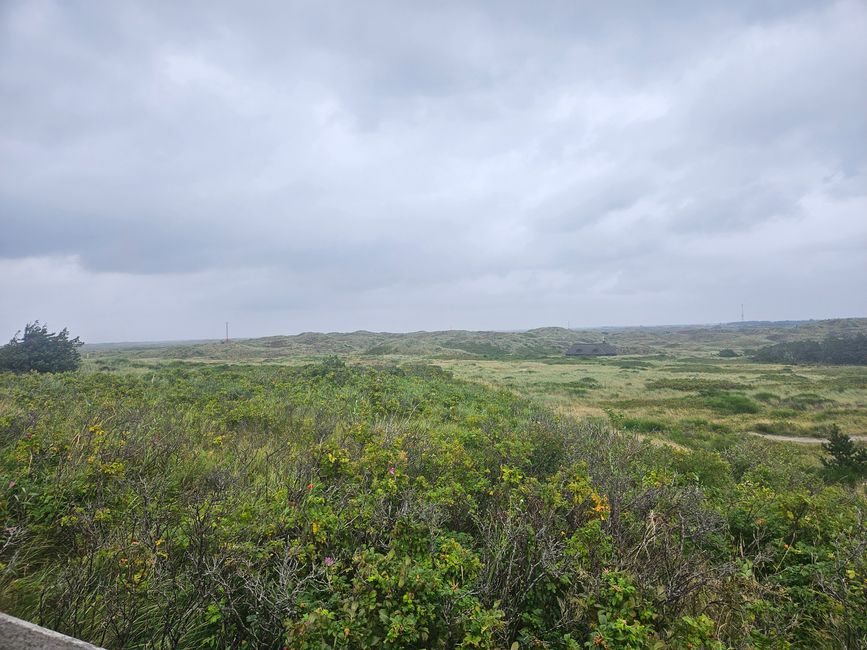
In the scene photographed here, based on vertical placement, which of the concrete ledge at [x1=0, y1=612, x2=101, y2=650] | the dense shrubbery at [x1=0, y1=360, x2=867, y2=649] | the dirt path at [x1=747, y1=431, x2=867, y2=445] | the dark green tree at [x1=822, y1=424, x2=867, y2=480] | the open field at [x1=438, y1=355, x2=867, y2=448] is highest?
the concrete ledge at [x1=0, y1=612, x2=101, y2=650]

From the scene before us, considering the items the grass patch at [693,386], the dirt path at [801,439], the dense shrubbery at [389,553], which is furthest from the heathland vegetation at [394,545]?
the grass patch at [693,386]

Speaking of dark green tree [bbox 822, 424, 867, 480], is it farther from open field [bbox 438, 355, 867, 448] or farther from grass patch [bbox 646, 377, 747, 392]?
grass patch [bbox 646, 377, 747, 392]

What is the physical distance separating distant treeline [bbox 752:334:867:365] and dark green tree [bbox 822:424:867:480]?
6271cm

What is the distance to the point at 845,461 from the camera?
1085 cm

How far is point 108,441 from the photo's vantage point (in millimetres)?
4941

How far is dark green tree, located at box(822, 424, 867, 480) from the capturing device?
10320mm

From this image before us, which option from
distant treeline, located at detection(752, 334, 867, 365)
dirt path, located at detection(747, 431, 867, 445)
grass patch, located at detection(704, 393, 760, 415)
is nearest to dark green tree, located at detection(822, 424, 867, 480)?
dirt path, located at detection(747, 431, 867, 445)

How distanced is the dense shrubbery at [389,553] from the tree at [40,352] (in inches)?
888

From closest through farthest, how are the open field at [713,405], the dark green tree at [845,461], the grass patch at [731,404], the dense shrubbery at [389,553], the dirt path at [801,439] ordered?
the dense shrubbery at [389,553] < the dark green tree at [845,461] < the dirt path at [801,439] < the open field at [713,405] < the grass patch at [731,404]

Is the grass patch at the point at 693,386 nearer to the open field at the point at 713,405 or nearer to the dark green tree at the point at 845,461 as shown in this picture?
the open field at the point at 713,405

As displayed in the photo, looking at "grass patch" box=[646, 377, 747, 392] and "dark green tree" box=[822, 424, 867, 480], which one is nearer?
"dark green tree" box=[822, 424, 867, 480]

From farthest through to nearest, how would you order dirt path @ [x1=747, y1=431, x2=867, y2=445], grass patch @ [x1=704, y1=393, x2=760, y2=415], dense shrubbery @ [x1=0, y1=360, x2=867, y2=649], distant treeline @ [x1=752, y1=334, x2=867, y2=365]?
distant treeline @ [x1=752, y1=334, x2=867, y2=365] < grass patch @ [x1=704, y1=393, x2=760, y2=415] < dirt path @ [x1=747, y1=431, x2=867, y2=445] < dense shrubbery @ [x1=0, y1=360, x2=867, y2=649]

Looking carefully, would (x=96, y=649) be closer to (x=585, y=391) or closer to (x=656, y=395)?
(x=585, y=391)

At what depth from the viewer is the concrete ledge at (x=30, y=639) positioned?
194 centimetres
